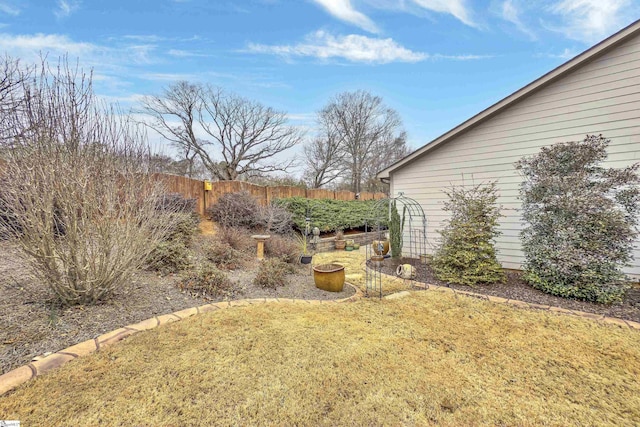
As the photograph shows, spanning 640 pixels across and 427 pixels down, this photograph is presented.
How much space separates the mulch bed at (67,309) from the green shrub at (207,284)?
0.32 ft

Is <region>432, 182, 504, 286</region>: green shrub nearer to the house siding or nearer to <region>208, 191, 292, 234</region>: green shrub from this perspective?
the house siding

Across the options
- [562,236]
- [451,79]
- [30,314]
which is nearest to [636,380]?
[562,236]

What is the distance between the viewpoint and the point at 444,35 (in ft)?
26.3

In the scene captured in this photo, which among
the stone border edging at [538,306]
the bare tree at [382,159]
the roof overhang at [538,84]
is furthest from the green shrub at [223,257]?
the bare tree at [382,159]

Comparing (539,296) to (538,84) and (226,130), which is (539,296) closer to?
(538,84)

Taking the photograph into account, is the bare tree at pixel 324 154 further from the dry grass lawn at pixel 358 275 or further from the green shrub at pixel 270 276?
the green shrub at pixel 270 276

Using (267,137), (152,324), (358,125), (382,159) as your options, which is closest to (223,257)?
(152,324)

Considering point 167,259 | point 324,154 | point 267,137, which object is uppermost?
point 267,137

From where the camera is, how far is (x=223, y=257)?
18.2 ft

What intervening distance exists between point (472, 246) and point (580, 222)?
5.03 feet

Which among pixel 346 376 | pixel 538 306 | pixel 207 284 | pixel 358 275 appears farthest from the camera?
pixel 358 275

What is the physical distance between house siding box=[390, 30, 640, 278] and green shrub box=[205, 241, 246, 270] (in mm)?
A: 4882

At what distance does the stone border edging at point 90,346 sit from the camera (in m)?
1.94

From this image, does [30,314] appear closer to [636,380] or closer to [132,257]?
[132,257]
